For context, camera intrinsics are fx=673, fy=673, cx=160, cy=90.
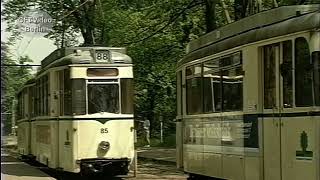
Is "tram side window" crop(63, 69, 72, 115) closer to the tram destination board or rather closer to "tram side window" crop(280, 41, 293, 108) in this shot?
the tram destination board

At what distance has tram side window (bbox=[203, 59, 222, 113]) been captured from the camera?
473 inches

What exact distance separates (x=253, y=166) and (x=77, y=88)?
657cm

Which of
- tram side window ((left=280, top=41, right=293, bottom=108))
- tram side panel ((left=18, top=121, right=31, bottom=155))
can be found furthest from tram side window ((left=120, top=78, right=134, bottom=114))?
tram side panel ((left=18, top=121, right=31, bottom=155))

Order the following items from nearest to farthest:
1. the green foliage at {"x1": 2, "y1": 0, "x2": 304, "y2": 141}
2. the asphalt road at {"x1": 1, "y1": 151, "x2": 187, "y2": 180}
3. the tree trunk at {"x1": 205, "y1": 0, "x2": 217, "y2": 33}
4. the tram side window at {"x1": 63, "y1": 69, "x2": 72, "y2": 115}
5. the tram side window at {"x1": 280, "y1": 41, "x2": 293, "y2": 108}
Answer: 1. the tram side window at {"x1": 280, "y1": 41, "x2": 293, "y2": 108}
2. the asphalt road at {"x1": 1, "y1": 151, "x2": 187, "y2": 180}
3. the tram side window at {"x1": 63, "y1": 69, "x2": 72, "y2": 115}
4. the tree trunk at {"x1": 205, "y1": 0, "x2": 217, "y2": 33}
5. the green foliage at {"x1": 2, "y1": 0, "x2": 304, "y2": 141}

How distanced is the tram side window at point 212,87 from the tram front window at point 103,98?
11.9ft

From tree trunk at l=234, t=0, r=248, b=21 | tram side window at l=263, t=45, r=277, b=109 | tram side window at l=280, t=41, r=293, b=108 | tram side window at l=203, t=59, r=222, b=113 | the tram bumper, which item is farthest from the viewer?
tree trunk at l=234, t=0, r=248, b=21

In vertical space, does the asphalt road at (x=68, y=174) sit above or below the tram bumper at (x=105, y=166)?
below

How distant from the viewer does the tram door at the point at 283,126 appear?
865 centimetres

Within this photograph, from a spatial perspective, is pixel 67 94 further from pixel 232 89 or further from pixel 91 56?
pixel 232 89

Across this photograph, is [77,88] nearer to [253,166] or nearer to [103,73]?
[103,73]

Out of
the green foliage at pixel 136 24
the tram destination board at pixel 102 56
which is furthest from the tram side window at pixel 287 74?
the green foliage at pixel 136 24

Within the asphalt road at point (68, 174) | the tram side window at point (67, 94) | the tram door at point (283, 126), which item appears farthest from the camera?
the tram side window at point (67, 94)

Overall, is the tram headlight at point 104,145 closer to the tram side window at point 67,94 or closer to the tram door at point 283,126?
the tram side window at point 67,94

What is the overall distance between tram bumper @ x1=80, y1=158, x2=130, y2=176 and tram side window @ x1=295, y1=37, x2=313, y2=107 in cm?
760
